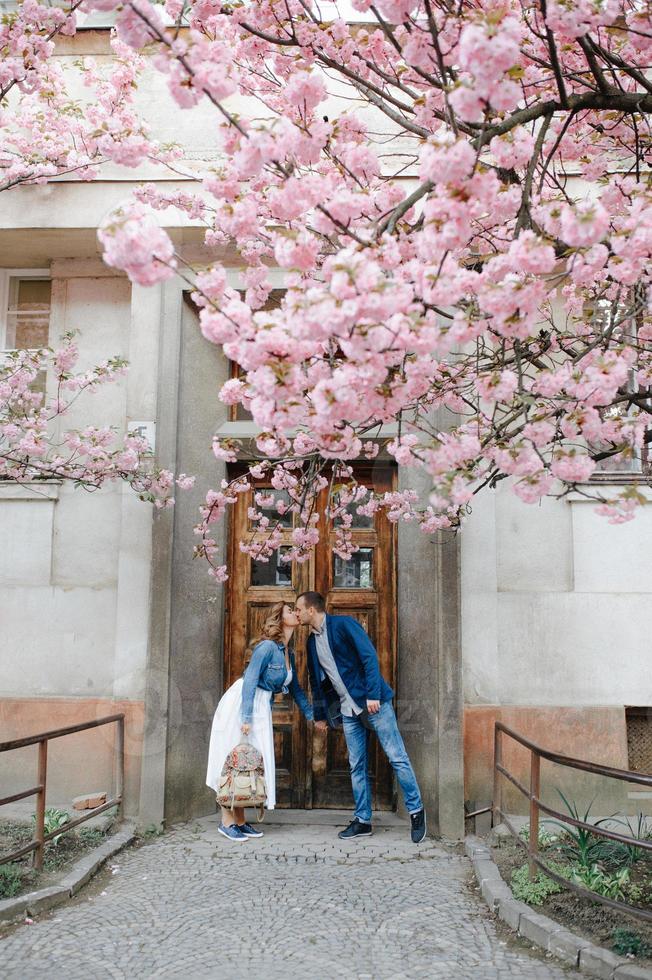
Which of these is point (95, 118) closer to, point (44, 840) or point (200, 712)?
point (200, 712)

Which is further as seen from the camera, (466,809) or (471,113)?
(466,809)

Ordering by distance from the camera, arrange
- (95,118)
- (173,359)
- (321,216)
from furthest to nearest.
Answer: (173,359) → (95,118) → (321,216)

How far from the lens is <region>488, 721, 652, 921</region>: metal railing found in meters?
4.18

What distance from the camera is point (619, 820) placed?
21.5ft

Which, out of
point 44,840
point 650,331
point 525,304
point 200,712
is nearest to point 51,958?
point 44,840

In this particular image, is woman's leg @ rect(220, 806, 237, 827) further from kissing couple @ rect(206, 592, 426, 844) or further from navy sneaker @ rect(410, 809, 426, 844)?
navy sneaker @ rect(410, 809, 426, 844)

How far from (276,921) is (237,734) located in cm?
187

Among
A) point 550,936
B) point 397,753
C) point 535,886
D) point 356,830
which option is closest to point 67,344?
point 397,753

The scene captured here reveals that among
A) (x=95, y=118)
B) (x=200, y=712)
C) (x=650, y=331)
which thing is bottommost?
(x=200, y=712)

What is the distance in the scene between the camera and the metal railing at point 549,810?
4176mm

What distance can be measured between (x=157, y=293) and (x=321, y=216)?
4018 millimetres

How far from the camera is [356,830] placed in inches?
266

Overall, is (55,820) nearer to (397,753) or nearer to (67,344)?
(397,753)

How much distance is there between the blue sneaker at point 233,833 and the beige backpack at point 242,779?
6.5 inches
